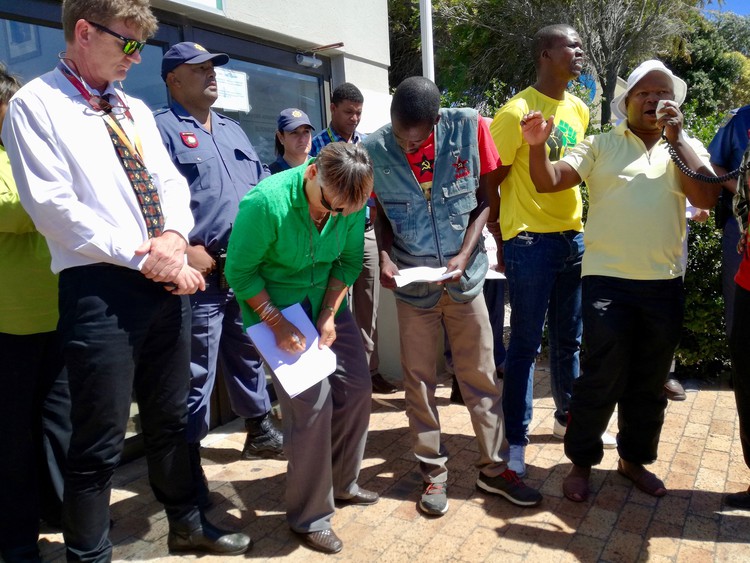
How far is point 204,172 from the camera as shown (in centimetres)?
322

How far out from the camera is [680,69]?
23328mm

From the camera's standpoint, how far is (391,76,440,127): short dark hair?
2.74 meters

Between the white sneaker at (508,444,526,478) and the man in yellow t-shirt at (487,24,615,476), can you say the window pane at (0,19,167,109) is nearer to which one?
the man in yellow t-shirt at (487,24,615,476)

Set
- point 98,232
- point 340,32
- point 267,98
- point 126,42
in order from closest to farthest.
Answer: point 98,232
point 126,42
point 267,98
point 340,32

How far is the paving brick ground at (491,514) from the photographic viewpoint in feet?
9.02

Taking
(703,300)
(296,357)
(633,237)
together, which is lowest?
(703,300)

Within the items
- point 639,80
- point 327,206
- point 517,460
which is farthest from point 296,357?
point 639,80

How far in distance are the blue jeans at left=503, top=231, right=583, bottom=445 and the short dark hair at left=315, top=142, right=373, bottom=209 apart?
120 centimetres

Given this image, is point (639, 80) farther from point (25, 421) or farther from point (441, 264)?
point (25, 421)

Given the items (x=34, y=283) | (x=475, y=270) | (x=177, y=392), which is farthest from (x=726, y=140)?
(x=34, y=283)

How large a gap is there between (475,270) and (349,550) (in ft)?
4.90

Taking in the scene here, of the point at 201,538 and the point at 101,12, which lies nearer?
the point at 101,12

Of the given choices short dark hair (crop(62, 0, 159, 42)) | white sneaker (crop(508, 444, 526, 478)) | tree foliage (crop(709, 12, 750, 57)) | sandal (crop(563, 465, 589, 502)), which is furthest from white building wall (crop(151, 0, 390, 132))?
tree foliage (crop(709, 12, 750, 57))

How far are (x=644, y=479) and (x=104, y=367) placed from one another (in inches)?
106
